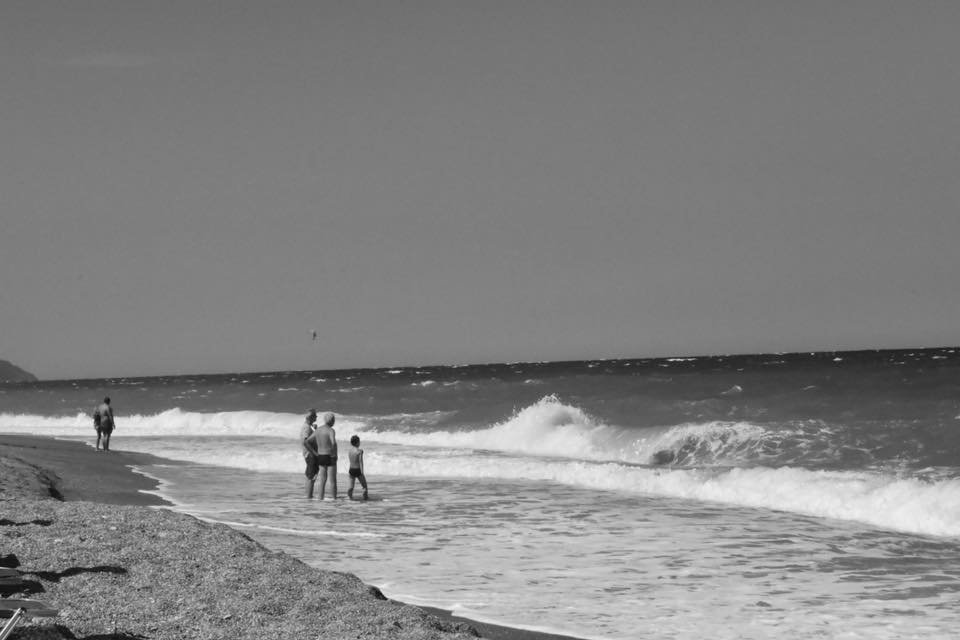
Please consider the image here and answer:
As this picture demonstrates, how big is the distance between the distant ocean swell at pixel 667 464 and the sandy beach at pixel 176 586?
9.92 meters

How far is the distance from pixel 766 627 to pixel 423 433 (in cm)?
3048

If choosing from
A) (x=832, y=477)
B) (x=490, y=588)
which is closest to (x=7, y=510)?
(x=490, y=588)

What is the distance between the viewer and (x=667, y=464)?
28.1 metres

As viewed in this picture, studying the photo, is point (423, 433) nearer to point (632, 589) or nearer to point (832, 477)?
point (832, 477)

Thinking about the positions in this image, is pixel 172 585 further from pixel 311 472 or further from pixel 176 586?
pixel 311 472

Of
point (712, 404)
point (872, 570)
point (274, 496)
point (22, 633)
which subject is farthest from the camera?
point (712, 404)

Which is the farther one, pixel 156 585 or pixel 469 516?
pixel 469 516

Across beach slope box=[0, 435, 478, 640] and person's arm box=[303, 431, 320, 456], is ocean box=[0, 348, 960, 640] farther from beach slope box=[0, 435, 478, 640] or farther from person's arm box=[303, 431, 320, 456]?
beach slope box=[0, 435, 478, 640]

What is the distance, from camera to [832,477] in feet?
64.9

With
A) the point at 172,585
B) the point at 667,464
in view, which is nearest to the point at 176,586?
the point at 172,585

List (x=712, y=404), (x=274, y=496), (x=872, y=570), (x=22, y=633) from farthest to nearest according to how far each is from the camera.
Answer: (x=712, y=404)
(x=274, y=496)
(x=872, y=570)
(x=22, y=633)

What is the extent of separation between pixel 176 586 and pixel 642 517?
363 inches

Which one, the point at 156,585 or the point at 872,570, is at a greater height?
the point at 156,585

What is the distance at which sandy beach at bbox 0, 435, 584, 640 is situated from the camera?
7492mm
